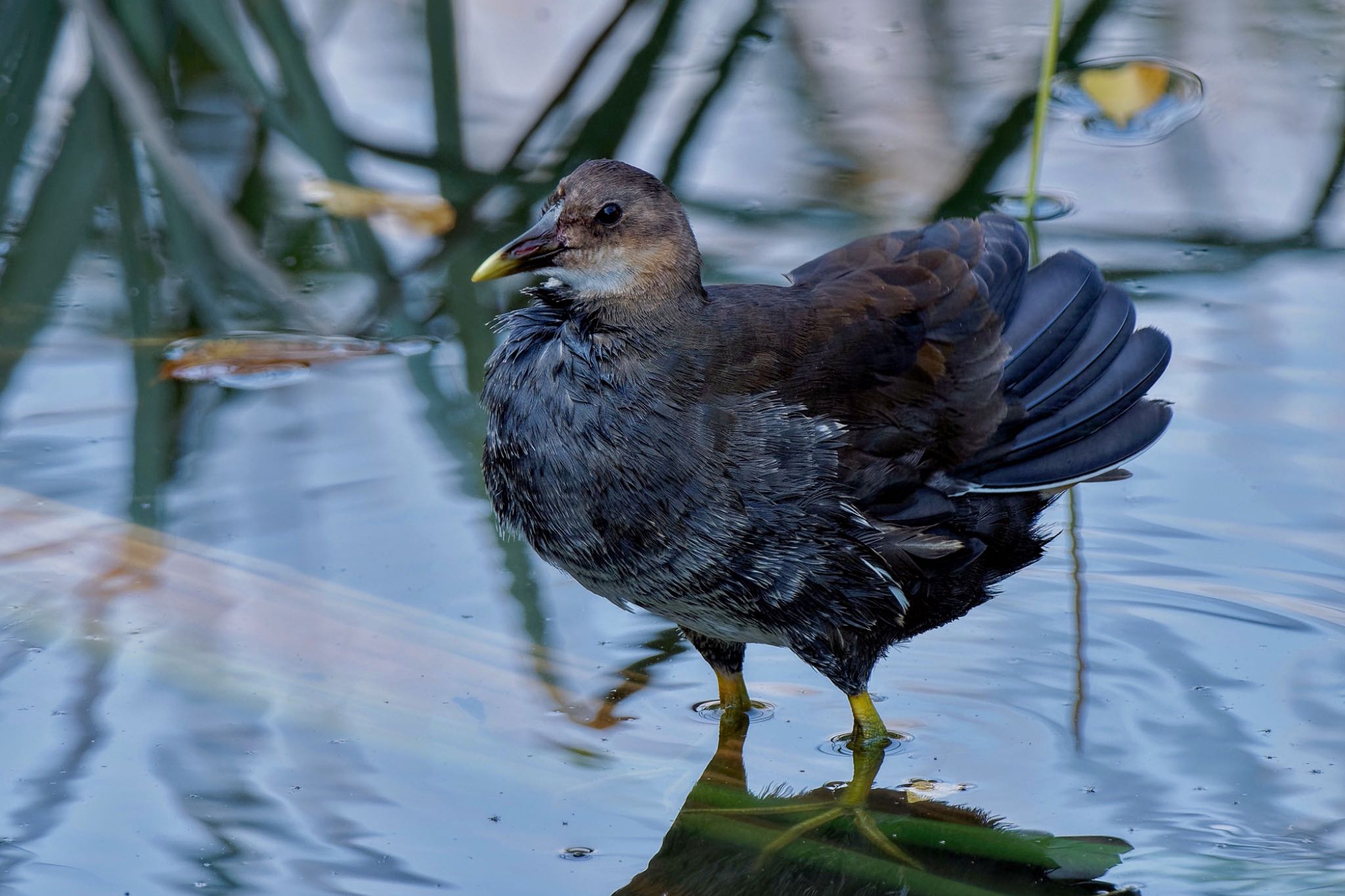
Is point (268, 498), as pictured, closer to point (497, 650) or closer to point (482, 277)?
point (497, 650)

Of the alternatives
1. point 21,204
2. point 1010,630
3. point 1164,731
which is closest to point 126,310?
point 21,204

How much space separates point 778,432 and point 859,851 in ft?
2.47

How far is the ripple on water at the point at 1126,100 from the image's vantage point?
18.2 feet

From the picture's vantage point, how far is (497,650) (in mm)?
3443

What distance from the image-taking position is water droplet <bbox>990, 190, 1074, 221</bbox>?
16.4 ft

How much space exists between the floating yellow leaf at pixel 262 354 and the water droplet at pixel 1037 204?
5.76 feet

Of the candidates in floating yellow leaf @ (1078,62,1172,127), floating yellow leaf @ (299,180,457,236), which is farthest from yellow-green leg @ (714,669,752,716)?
floating yellow leaf @ (1078,62,1172,127)

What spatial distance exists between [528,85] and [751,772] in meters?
3.34

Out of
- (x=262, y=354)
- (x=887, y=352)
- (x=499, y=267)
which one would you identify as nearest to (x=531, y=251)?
(x=499, y=267)

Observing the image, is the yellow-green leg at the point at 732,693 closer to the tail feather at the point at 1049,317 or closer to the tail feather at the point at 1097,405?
the tail feather at the point at 1097,405

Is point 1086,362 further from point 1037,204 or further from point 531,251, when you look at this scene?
point 1037,204

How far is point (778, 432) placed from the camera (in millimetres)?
3006

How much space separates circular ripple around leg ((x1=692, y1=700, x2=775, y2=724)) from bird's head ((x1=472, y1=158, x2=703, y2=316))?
0.84 m

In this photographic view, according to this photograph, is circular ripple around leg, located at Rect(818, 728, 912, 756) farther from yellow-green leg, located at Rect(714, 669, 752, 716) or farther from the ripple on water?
the ripple on water
